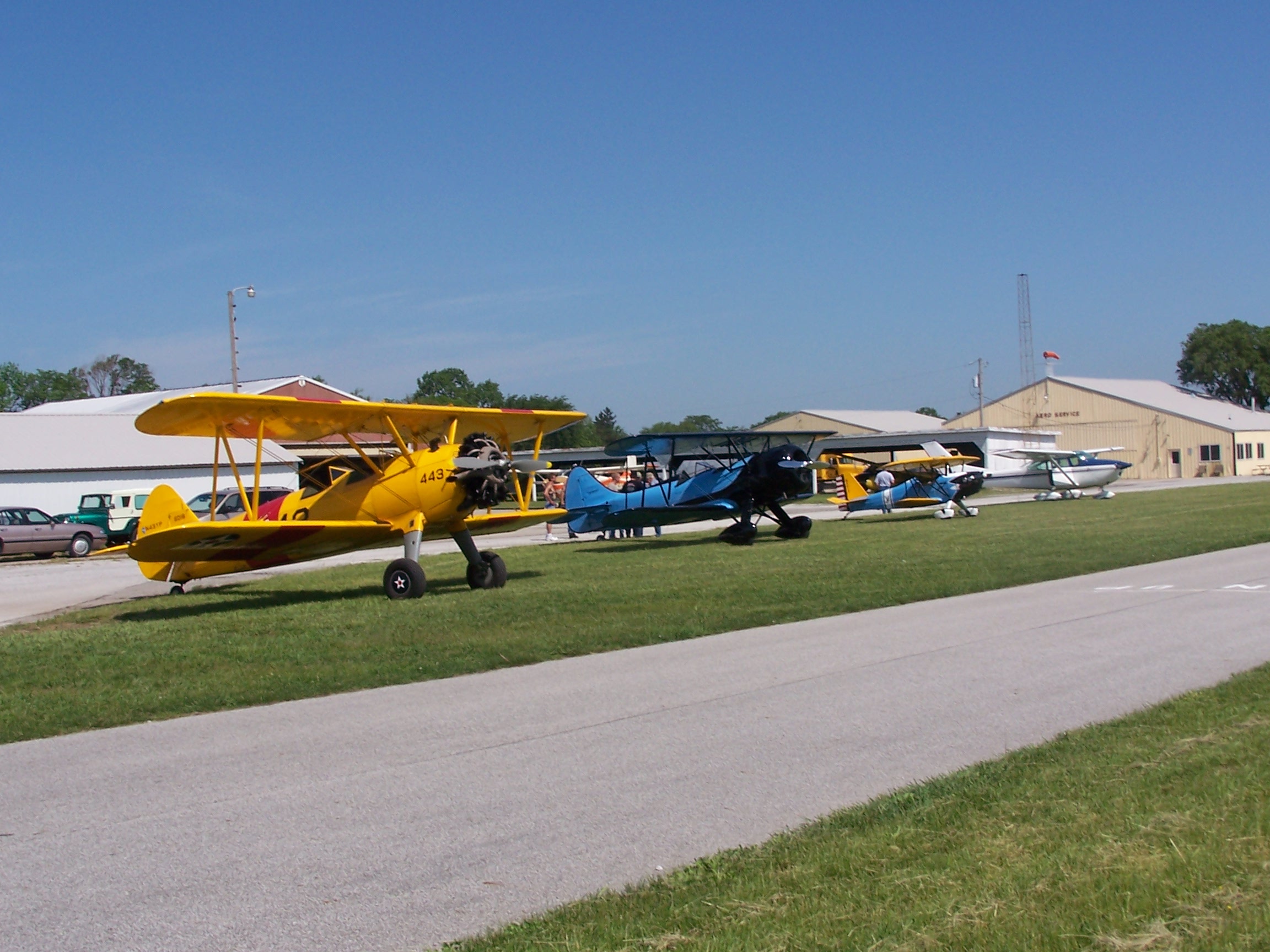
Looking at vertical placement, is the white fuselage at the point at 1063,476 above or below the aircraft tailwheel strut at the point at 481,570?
above

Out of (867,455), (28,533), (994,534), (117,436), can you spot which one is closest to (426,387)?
(867,455)

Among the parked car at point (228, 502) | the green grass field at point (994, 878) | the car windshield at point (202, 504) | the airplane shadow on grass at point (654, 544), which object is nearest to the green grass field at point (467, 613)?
the airplane shadow on grass at point (654, 544)

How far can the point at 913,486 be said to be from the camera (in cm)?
3788

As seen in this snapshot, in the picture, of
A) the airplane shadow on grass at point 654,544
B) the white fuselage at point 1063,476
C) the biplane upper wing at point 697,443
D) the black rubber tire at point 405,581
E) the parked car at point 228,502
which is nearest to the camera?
the black rubber tire at point 405,581

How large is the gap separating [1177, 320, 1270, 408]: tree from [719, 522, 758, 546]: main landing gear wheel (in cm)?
12900

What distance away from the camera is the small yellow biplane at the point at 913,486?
36.8m

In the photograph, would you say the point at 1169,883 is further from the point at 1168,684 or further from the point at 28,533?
the point at 28,533

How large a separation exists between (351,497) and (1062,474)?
39105 mm

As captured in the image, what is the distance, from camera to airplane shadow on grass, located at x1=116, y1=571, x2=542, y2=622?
15016 mm

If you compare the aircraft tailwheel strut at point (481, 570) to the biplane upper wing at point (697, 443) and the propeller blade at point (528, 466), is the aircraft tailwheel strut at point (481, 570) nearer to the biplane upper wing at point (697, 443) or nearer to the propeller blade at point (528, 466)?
the propeller blade at point (528, 466)

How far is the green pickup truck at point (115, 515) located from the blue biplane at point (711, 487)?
15437 millimetres

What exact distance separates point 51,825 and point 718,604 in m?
9.27

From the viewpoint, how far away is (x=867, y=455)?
77750 mm

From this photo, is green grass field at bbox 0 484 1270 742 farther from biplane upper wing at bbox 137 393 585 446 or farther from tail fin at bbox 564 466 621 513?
biplane upper wing at bbox 137 393 585 446
